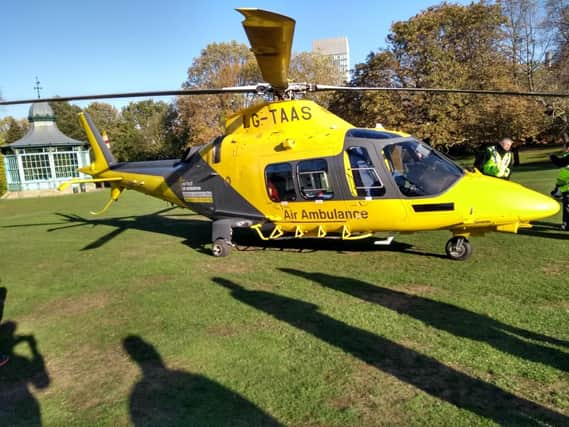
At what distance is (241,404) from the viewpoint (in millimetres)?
3576

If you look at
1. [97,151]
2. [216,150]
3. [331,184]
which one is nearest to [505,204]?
[331,184]

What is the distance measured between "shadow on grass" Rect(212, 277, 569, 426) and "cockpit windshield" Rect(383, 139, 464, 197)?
9.56 feet

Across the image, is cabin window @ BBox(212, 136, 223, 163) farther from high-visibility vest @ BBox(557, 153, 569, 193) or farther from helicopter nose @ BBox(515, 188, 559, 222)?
high-visibility vest @ BBox(557, 153, 569, 193)

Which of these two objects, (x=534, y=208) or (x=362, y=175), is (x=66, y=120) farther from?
(x=534, y=208)

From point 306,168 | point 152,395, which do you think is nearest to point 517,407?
point 152,395

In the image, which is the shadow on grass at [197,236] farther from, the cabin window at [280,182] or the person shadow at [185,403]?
the person shadow at [185,403]

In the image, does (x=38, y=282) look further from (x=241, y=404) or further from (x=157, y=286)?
(x=241, y=404)

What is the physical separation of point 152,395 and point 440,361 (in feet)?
8.90

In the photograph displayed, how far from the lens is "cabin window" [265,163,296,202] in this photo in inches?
325

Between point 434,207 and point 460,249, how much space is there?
111cm

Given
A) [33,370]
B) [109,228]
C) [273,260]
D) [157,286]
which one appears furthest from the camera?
[109,228]

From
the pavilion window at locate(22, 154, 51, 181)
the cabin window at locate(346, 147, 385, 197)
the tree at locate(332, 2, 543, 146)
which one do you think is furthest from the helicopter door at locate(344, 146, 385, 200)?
the pavilion window at locate(22, 154, 51, 181)

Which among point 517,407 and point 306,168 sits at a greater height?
point 306,168

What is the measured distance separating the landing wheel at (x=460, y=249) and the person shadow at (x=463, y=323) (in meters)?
2.09
